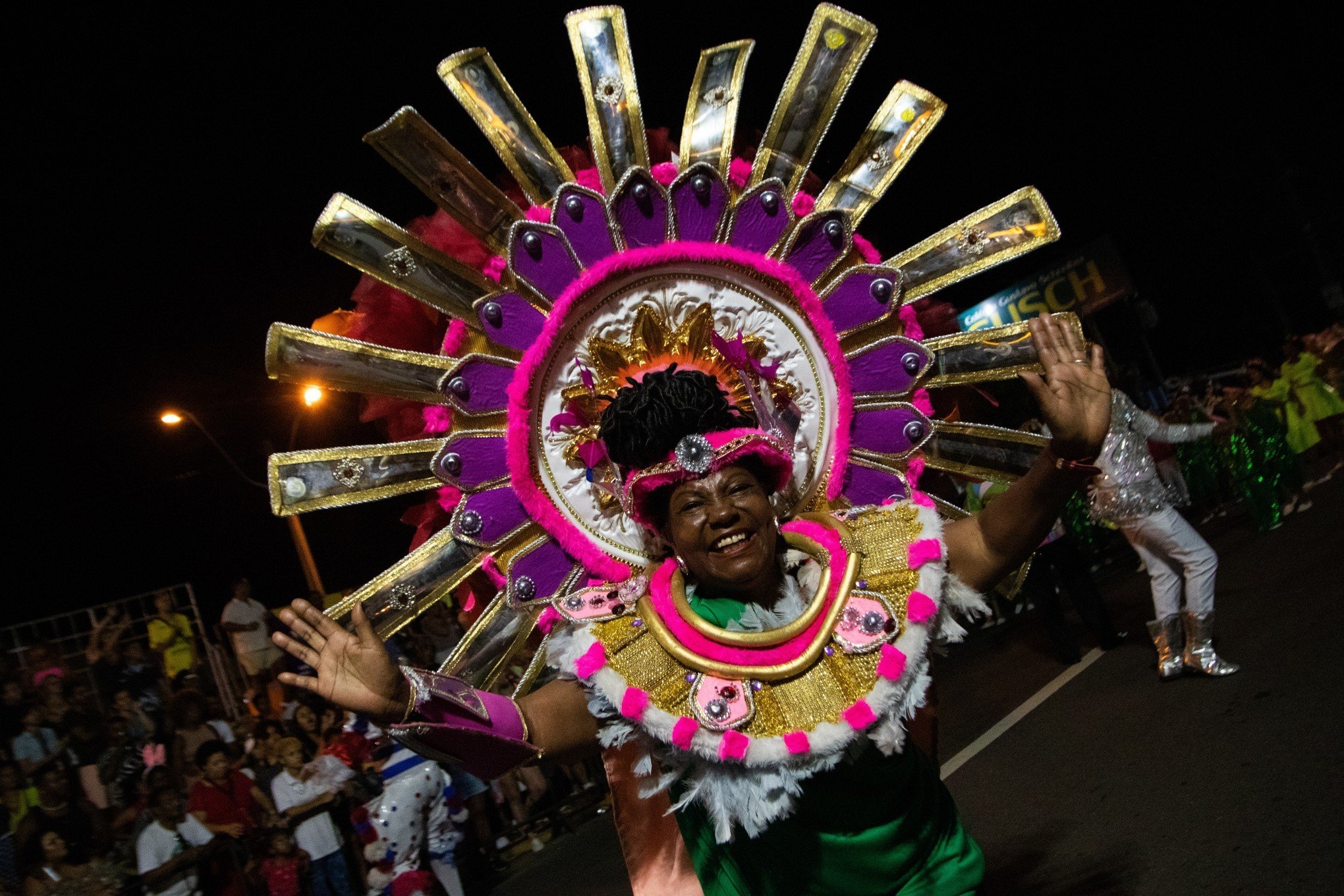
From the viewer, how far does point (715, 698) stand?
2271mm

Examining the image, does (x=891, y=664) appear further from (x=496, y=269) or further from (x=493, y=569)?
(x=496, y=269)

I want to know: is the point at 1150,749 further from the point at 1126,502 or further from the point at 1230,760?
the point at 1126,502

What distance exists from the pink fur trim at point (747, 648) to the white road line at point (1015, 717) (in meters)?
3.70

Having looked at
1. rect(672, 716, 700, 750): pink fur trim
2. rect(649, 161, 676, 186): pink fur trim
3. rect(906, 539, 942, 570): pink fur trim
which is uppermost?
rect(649, 161, 676, 186): pink fur trim

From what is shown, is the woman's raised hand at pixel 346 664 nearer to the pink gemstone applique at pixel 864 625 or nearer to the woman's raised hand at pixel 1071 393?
the pink gemstone applique at pixel 864 625

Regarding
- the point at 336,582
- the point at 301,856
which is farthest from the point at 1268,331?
the point at 301,856

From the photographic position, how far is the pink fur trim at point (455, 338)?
2730mm

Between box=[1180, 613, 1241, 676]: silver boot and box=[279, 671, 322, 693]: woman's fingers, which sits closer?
box=[279, 671, 322, 693]: woman's fingers

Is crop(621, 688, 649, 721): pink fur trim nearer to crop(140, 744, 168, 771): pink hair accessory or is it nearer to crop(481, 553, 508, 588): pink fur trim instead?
crop(481, 553, 508, 588): pink fur trim

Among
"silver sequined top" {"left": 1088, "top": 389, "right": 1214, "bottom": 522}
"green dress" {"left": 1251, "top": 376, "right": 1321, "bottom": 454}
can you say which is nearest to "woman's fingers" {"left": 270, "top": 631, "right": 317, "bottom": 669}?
"silver sequined top" {"left": 1088, "top": 389, "right": 1214, "bottom": 522}

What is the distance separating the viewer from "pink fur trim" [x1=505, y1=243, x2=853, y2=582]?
8.75ft

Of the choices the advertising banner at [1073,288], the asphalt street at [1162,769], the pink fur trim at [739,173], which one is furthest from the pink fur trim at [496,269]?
the advertising banner at [1073,288]

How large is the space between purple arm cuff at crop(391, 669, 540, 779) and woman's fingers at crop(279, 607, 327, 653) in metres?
0.32

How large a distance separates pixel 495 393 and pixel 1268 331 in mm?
32930
